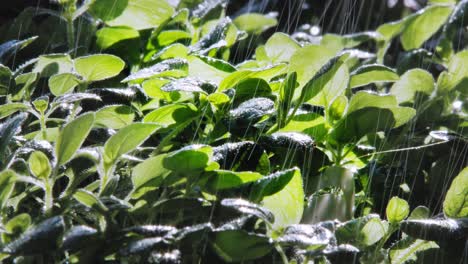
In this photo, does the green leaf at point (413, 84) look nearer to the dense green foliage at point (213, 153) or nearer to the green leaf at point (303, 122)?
the dense green foliage at point (213, 153)

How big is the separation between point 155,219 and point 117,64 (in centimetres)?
23

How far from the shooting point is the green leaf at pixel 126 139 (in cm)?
74

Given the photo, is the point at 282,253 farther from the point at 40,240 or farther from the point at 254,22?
the point at 254,22

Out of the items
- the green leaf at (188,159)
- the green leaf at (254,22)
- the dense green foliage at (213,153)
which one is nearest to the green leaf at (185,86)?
the dense green foliage at (213,153)

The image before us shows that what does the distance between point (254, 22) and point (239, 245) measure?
2.67 ft

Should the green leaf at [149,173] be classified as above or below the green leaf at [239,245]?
above

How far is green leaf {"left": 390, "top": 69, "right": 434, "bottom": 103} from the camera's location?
1080 mm

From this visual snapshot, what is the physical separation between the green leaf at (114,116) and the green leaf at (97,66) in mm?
54

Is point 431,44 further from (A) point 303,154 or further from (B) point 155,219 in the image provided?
(B) point 155,219

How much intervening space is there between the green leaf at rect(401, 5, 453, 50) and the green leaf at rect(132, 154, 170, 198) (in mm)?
760

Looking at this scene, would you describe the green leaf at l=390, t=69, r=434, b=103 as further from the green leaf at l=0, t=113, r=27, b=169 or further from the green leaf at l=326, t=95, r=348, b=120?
the green leaf at l=0, t=113, r=27, b=169

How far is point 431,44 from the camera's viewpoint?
1754 millimetres

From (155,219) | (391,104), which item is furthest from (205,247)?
(391,104)

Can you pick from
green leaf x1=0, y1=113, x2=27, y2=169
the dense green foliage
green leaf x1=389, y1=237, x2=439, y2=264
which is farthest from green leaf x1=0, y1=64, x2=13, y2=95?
green leaf x1=389, y1=237, x2=439, y2=264
